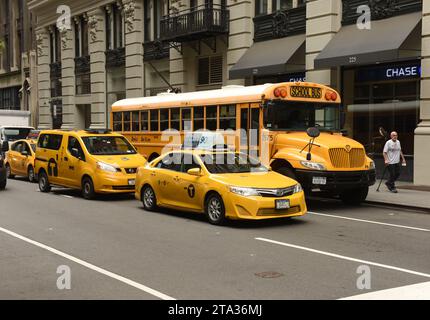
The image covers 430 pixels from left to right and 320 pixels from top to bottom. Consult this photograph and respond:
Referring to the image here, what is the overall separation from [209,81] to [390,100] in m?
9.84

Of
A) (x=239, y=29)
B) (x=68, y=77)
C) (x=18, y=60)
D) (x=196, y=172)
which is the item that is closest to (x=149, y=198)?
(x=196, y=172)

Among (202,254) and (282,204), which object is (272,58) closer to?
(282,204)

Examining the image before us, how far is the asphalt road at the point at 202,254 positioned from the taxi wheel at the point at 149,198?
0.87ft

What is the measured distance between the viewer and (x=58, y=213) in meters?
12.4

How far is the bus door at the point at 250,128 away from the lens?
47.0ft

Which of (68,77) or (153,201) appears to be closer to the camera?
(153,201)

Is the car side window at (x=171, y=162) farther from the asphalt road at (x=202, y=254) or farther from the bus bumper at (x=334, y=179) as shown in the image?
the bus bumper at (x=334, y=179)

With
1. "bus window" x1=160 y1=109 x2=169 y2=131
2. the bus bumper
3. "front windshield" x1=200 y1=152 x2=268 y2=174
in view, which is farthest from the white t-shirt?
"bus window" x1=160 y1=109 x2=169 y2=131

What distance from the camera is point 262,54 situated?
22406 mm

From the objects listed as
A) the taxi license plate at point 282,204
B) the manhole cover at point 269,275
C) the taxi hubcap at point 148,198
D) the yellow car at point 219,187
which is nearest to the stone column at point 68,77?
the taxi hubcap at point 148,198

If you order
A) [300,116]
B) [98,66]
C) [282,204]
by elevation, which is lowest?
[282,204]

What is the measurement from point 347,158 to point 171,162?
4174 millimetres

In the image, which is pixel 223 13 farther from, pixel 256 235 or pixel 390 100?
pixel 256 235

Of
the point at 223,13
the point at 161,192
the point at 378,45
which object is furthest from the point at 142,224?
the point at 223,13
